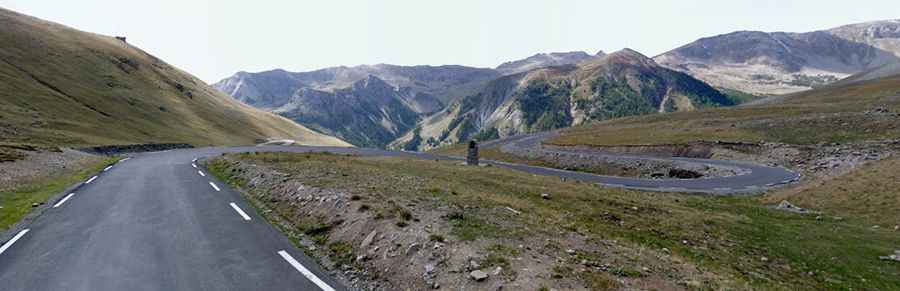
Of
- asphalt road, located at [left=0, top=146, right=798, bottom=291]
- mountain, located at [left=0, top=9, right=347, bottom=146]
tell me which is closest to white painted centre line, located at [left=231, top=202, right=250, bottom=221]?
asphalt road, located at [left=0, top=146, right=798, bottom=291]

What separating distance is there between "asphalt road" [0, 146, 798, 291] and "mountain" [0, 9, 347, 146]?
41360 millimetres

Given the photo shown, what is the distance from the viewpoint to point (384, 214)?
13.6 m

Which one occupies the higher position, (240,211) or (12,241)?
(12,241)

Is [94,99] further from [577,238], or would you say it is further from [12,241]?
[577,238]

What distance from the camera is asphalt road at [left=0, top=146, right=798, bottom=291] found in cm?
945

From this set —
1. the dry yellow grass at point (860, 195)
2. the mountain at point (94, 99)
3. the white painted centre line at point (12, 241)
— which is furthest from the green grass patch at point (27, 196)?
the dry yellow grass at point (860, 195)

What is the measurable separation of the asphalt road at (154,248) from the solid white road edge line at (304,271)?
24 millimetres

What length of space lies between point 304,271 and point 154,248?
5.54 metres

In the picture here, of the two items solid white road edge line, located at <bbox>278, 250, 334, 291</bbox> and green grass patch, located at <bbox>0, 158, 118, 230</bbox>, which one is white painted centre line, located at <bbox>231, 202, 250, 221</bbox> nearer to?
solid white road edge line, located at <bbox>278, 250, 334, 291</bbox>

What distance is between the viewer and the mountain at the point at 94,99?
188 feet

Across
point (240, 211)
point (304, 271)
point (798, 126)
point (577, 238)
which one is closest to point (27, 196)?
point (240, 211)

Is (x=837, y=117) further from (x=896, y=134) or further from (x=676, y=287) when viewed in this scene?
(x=676, y=287)

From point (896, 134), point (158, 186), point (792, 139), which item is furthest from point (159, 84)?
point (896, 134)

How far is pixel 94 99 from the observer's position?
8100 centimetres
